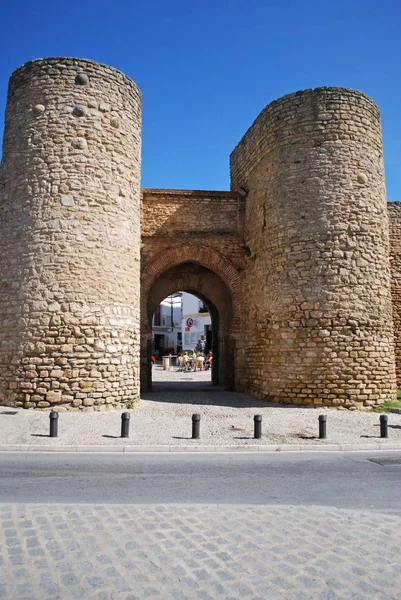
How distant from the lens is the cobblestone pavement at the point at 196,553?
298 centimetres

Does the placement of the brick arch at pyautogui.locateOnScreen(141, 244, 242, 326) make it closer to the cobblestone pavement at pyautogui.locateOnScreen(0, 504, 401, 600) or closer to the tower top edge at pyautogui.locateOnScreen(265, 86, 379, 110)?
the tower top edge at pyautogui.locateOnScreen(265, 86, 379, 110)

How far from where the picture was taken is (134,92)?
1291cm

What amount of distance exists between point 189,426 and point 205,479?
Result: 150 inches

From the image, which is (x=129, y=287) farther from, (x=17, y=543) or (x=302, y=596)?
(x=302, y=596)

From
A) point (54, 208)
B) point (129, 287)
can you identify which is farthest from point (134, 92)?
point (129, 287)

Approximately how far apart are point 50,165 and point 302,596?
423 inches

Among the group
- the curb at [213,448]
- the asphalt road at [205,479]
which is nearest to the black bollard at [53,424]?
the curb at [213,448]

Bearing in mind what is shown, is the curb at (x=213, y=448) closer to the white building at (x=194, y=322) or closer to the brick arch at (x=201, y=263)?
the brick arch at (x=201, y=263)

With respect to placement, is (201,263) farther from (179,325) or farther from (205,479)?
(179,325)

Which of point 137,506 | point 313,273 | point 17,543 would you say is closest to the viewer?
point 17,543

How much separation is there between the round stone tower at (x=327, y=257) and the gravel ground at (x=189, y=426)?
0.99 m

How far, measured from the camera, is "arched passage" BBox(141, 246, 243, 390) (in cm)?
1543

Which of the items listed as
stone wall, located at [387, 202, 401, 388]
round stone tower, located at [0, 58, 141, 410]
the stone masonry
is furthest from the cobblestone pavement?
stone wall, located at [387, 202, 401, 388]

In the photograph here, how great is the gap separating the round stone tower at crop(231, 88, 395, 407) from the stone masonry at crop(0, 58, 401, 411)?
0.11 ft
